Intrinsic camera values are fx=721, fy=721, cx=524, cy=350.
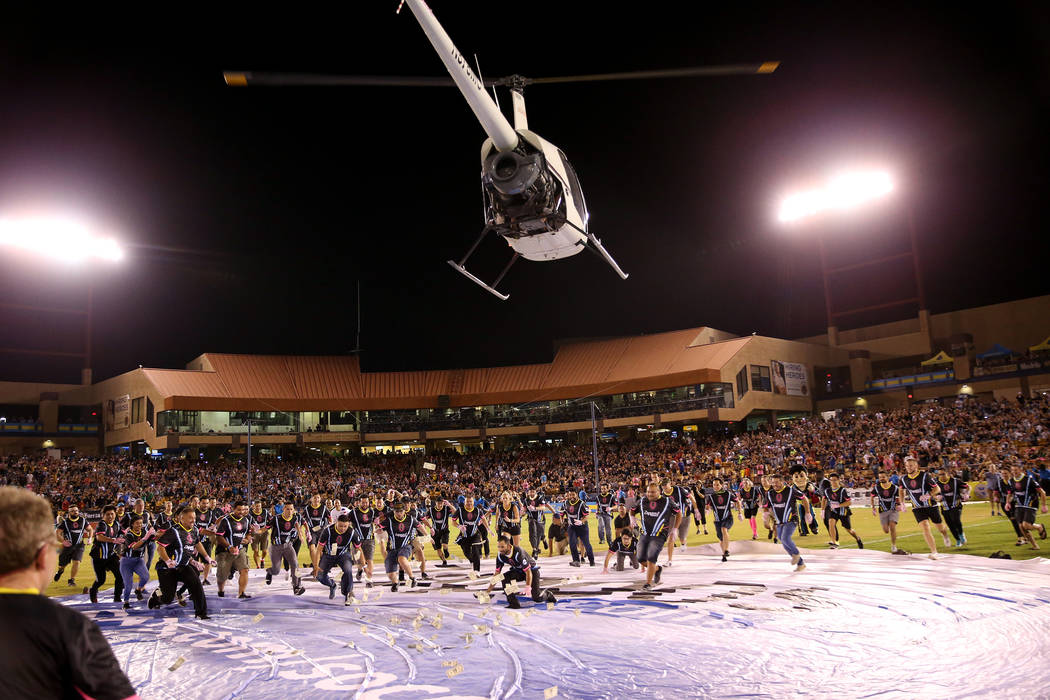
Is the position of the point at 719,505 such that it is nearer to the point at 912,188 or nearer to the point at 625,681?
the point at 625,681

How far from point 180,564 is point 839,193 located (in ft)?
197

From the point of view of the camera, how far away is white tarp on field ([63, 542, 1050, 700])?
23.8 ft

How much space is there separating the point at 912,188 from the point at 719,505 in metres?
55.2

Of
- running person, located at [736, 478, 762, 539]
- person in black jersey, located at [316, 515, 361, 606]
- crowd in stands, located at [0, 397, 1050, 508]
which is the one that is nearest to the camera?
person in black jersey, located at [316, 515, 361, 606]

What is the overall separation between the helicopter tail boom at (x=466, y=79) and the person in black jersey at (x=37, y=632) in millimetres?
9222

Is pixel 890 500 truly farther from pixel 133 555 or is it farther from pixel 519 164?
pixel 133 555

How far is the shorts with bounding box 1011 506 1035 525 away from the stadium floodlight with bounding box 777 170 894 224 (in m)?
46.8

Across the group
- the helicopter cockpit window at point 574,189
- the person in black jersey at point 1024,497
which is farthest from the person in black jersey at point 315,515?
the person in black jersey at point 1024,497

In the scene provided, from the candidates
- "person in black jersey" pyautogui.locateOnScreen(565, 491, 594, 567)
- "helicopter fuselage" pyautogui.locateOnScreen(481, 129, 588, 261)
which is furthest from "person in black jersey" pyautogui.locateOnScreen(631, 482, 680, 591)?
"helicopter fuselage" pyautogui.locateOnScreen(481, 129, 588, 261)

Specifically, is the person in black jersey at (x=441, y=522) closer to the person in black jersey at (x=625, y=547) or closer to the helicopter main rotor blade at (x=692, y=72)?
the person in black jersey at (x=625, y=547)

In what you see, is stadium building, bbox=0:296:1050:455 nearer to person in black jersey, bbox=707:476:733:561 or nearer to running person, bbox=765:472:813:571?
person in black jersey, bbox=707:476:733:561

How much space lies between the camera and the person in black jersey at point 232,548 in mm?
15432

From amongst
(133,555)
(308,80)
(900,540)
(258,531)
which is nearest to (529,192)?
(308,80)

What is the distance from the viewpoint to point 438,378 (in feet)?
220
